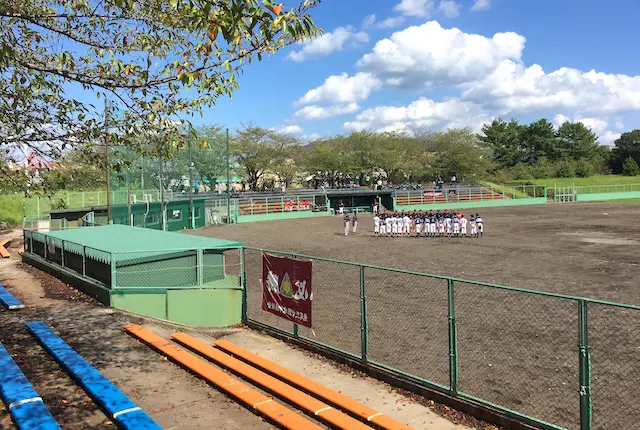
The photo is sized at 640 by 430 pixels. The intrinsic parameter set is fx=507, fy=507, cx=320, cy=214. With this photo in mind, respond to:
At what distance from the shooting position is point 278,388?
7578mm

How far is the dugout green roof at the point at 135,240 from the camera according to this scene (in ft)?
43.9

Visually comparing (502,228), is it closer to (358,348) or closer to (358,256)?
(358,256)

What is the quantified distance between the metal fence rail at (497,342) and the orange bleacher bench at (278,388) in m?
1.70

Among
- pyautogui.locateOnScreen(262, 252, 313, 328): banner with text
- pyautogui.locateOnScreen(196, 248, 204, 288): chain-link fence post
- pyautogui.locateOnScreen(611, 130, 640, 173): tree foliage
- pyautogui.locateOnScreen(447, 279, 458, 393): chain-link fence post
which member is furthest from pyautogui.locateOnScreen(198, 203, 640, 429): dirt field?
pyautogui.locateOnScreen(611, 130, 640, 173): tree foliage

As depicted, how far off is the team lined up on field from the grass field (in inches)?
2370

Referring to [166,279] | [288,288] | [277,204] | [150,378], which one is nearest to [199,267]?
[166,279]

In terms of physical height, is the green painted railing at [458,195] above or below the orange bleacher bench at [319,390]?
above

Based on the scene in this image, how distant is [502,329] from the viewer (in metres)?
11.4

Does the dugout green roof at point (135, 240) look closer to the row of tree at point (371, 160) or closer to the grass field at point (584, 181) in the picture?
the row of tree at point (371, 160)

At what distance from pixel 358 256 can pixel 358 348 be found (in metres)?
13.6

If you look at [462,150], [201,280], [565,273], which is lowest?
[565,273]

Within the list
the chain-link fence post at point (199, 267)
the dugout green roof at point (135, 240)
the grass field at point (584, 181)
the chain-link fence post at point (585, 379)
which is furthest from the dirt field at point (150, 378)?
the grass field at point (584, 181)

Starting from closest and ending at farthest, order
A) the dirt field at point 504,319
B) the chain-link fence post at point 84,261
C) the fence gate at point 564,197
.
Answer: the dirt field at point 504,319
the chain-link fence post at point 84,261
the fence gate at point 564,197

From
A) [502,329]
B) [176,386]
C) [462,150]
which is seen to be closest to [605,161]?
[462,150]
